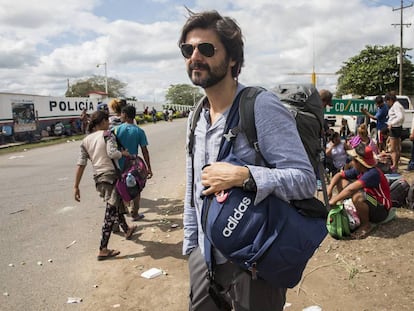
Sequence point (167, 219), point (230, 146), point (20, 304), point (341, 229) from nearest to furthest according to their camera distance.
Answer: point (230, 146), point (20, 304), point (341, 229), point (167, 219)

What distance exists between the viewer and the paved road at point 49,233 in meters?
3.57

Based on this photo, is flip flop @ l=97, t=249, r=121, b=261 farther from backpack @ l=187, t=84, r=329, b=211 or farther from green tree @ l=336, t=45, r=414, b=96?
green tree @ l=336, t=45, r=414, b=96

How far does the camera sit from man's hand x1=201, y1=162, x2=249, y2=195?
1495mm

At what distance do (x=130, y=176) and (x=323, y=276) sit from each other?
2546mm

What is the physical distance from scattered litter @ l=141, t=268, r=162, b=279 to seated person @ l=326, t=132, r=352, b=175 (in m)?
4.39

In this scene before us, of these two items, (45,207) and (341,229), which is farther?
(45,207)

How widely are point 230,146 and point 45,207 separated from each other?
573 cm

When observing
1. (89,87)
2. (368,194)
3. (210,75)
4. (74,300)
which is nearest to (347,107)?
(368,194)

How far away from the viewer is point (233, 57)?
1.79m

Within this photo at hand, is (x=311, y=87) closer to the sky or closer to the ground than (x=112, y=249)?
closer to the sky

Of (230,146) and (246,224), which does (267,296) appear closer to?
(246,224)

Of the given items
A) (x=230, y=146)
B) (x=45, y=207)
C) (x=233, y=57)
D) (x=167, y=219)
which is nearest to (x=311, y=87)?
(x=233, y=57)

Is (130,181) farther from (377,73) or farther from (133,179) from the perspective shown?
(377,73)

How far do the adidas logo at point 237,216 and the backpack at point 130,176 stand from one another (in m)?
3.28
